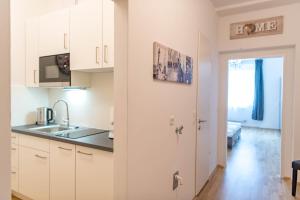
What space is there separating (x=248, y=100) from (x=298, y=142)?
15.1 ft

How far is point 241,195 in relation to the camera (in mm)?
2738

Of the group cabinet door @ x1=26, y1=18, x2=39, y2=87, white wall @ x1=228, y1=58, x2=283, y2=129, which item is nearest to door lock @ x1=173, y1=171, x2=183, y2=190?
cabinet door @ x1=26, y1=18, x2=39, y2=87

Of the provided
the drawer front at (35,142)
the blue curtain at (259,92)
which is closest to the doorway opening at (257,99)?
the blue curtain at (259,92)

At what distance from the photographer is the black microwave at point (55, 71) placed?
8.14 feet

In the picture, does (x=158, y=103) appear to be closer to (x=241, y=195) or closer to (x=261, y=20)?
(x=241, y=195)

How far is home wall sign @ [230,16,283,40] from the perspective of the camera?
317 centimetres

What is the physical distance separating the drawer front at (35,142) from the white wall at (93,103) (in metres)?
0.64

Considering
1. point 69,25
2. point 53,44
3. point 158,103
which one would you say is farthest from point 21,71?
point 158,103

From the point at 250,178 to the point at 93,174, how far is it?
2.56 metres

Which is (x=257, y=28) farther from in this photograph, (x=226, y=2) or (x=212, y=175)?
(x=212, y=175)

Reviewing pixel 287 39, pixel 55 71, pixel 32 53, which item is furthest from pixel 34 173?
pixel 287 39

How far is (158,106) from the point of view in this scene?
1.74 metres

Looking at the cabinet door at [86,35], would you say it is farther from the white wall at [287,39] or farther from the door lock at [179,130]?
the white wall at [287,39]

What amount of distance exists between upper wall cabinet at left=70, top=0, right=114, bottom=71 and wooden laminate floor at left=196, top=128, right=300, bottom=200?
2.12m
